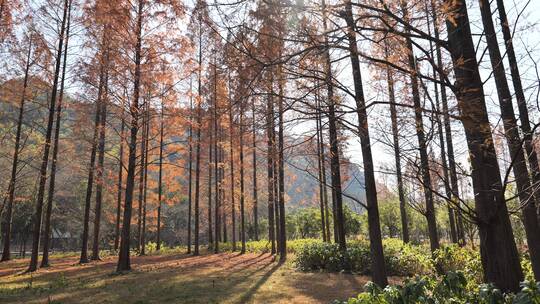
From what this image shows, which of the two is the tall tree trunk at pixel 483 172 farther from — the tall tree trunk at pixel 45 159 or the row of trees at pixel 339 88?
the tall tree trunk at pixel 45 159

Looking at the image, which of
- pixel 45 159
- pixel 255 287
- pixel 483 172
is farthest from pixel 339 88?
pixel 45 159

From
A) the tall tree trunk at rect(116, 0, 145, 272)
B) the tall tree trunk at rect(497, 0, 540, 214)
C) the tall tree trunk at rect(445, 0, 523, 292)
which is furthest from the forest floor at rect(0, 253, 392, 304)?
the tall tree trunk at rect(445, 0, 523, 292)

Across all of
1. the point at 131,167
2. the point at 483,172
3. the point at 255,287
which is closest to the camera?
the point at 483,172

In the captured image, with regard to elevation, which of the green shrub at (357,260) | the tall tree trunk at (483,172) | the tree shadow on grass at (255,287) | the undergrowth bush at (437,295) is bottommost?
the tree shadow on grass at (255,287)

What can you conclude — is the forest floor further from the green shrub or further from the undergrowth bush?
the undergrowth bush

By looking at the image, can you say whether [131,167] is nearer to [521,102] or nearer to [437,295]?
[437,295]

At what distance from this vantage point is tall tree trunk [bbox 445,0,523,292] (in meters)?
2.97

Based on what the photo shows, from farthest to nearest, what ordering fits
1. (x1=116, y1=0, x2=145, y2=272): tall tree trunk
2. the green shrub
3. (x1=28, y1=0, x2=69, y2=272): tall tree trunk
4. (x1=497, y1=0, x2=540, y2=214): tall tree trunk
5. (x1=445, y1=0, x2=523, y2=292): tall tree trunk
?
1. (x1=28, y1=0, x2=69, y2=272): tall tree trunk
2. (x1=116, y1=0, x2=145, y2=272): tall tree trunk
3. the green shrub
4. (x1=497, y1=0, x2=540, y2=214): tall tree trunk
5. (x1=445, y1=0, x2=523, y2=292): tall tree trunk

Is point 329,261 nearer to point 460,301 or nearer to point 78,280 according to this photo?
point 78,280

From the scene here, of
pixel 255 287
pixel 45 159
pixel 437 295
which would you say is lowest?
pixel 255 287

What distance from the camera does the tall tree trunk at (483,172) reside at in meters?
2.97

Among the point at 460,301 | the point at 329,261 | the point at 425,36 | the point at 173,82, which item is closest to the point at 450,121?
the point at 425,36

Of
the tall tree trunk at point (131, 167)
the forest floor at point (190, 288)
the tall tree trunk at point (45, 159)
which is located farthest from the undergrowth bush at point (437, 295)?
the tall tree trunk at point (45, 159)

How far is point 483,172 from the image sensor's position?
312 centimetres
